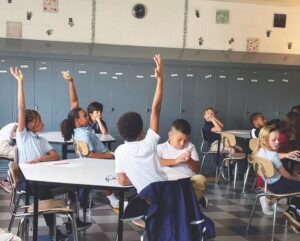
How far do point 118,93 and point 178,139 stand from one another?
4.46 m

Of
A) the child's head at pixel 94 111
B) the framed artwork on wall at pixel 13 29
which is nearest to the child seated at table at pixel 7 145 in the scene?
the child's head at pixel 94 111

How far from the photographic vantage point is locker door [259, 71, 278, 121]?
8.81 metres

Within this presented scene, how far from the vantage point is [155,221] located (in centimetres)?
288

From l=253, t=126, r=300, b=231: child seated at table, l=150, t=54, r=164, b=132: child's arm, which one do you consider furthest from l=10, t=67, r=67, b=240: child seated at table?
l=253, t=126, r=300, b=231: child seated at table

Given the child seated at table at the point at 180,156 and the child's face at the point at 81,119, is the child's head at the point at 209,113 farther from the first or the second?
the child seated at table at the point at 180,156

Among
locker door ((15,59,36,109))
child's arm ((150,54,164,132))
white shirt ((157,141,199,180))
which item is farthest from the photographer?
locker door ((15,59,36,109))

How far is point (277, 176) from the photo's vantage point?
4566 mm

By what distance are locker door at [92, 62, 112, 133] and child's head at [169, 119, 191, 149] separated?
4.32 m

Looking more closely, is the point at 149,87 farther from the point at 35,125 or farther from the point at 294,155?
the point at 35,125

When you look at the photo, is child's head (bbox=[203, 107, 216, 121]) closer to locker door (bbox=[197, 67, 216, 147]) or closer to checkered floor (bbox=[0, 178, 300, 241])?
locker door (bbox=[197, 67, 216, 147])

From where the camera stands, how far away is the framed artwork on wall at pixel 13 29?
830 centimetres

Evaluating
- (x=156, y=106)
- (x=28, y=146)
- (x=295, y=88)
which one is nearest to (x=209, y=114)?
(x=295, y=88)

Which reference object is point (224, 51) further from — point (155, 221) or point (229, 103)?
point (155, 221)

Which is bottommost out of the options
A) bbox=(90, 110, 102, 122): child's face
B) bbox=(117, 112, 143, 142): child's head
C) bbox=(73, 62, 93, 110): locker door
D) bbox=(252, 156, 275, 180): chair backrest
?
bbox=(252, 156, 275, 180): chair backrest
